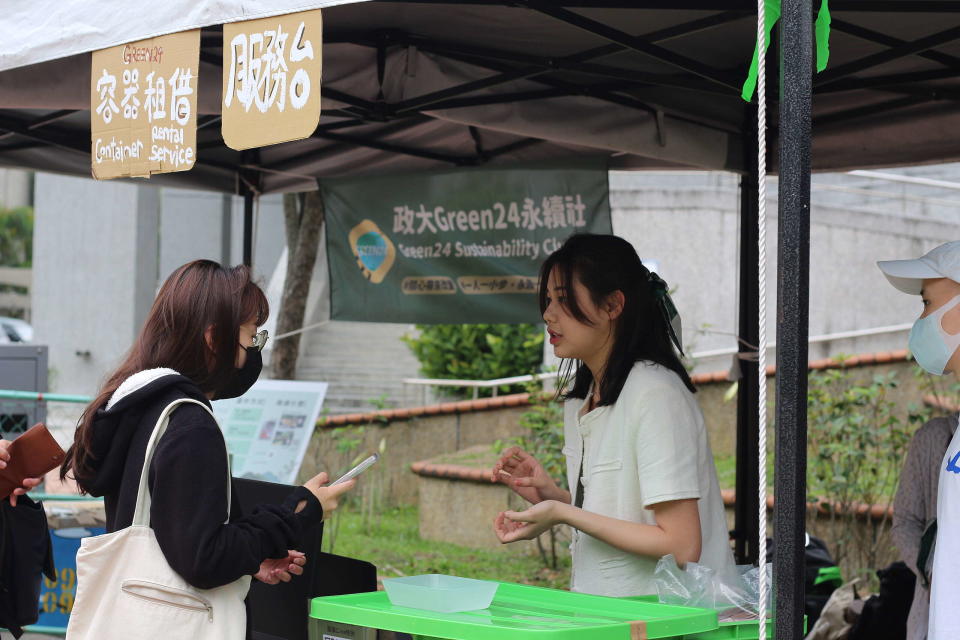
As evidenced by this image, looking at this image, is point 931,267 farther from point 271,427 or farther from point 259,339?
point 271,427

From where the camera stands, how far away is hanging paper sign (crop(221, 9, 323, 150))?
2408mm

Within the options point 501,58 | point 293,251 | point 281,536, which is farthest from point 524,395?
point 281,536

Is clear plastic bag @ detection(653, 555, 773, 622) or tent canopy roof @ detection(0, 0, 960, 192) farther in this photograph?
tent canopy roof @ detection(0, 0, 960, 192)

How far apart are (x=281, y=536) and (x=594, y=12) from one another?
2.07m

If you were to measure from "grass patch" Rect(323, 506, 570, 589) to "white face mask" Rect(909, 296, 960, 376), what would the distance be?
4.68 meters

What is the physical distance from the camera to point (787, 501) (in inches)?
73.4

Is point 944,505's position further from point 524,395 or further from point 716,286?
point 716,286

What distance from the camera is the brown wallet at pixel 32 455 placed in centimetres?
284

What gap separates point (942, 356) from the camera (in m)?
2.50

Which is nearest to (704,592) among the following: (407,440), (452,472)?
(452,472)

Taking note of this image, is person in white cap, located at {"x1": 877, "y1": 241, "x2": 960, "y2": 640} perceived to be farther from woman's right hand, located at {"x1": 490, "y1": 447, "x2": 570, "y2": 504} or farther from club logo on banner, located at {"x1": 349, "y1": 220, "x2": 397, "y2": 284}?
club logo on banner, located at {"x1": 349, "y1": 220, "x2": 397, "y2": 284}

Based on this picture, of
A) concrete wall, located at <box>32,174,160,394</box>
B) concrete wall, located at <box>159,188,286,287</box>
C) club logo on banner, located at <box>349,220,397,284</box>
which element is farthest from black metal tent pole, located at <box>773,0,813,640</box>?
concrete wall, located at <box>159,188,286,287</box>

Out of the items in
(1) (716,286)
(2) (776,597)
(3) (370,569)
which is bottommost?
(3) (370,569)

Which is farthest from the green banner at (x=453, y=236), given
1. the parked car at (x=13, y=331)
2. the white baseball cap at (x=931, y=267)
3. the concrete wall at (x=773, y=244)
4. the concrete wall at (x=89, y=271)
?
the parked car at (x=13, y=331)
